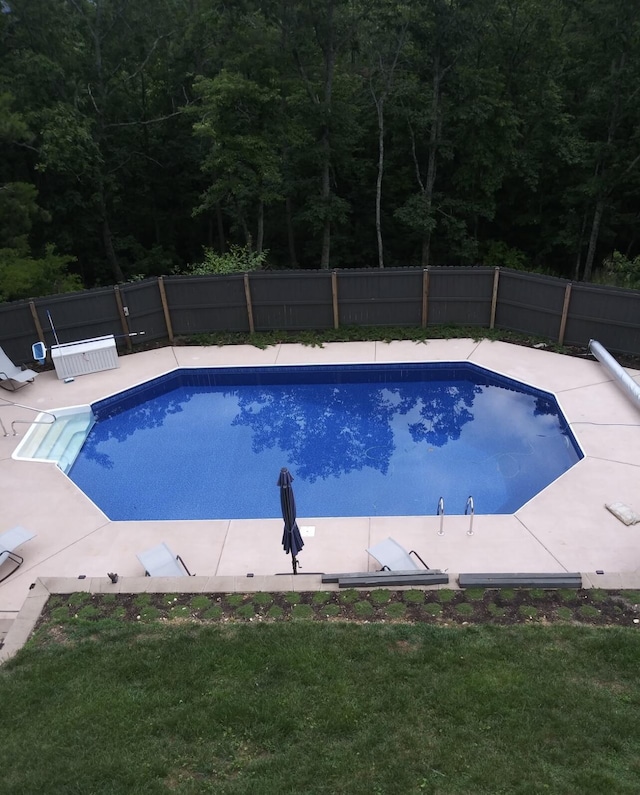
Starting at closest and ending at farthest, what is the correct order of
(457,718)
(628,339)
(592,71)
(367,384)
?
1. (457,718)
2. (628,339)
3. (367,384)
4. (592,71)

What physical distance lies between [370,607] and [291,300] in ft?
31.1

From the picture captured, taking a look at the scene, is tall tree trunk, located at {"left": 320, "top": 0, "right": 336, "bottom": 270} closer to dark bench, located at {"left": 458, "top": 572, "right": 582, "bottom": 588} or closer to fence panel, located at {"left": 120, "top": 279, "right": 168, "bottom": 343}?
fence panel, located at {"left": 120, "top": 279, "right": 168, "bottom": 343}

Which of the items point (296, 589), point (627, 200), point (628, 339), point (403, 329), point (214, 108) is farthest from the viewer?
point (627, 200)

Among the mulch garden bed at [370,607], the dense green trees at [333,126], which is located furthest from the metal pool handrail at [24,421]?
the mulch garden bed at [370,607]

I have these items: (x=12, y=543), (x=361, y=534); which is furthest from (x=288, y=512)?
(x=12, y=543)

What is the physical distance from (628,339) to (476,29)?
36.5 feet

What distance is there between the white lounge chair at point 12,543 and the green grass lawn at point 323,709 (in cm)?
189

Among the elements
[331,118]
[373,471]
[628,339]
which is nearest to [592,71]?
[331,118]

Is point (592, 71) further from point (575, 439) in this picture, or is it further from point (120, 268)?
point (120, 268)

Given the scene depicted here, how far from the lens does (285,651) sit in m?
6.06

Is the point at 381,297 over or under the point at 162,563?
over

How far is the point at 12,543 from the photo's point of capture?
26.6 feet

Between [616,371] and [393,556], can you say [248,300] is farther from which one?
[393,556]

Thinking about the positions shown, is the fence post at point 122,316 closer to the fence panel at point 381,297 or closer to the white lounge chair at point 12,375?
the white lounge chair at point 12,375
